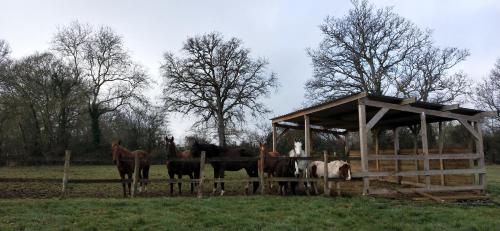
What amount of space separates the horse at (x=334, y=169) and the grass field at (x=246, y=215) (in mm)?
1209

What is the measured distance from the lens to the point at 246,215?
841cm

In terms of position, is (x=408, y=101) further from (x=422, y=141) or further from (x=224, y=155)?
(x=224, y=155)

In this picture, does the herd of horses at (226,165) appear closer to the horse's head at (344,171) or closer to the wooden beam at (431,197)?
the horse's head at (344,171)

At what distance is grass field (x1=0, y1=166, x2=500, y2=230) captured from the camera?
24.4 feet

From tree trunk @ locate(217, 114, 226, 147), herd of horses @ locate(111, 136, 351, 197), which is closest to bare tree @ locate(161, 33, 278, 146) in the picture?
tree trunk @ locate(217, 114, 226, 147)

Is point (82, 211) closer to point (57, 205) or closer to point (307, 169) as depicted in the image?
point (57, 205)

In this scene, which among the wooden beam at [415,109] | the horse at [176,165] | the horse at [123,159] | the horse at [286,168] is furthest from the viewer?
the horse at [176,165]

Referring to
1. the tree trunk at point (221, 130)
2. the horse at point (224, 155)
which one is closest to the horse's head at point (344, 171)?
the horse at point (224, 155)

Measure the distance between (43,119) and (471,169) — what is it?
30535 mm

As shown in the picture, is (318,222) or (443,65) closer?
(318,222)

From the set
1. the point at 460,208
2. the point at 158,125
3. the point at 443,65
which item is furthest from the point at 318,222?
the point at 158,125

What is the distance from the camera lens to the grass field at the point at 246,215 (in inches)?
293

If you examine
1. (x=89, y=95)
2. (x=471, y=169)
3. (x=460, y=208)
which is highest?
(x=89, y=95)

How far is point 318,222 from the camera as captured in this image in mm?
7805
